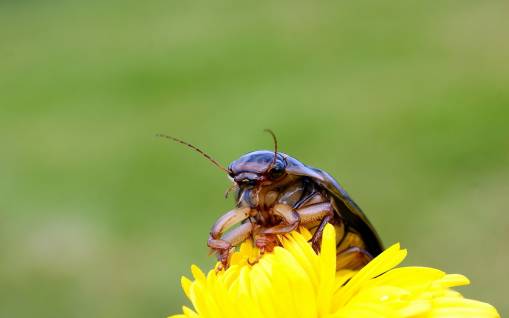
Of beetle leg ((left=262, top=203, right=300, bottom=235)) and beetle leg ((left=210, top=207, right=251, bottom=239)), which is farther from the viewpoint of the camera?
beetle leg ((left=210, top=207, right=251, bottom=239))

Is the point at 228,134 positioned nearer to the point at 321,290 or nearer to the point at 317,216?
the point at 317,216

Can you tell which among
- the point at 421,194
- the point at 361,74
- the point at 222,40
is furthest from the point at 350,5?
the point at 421,194

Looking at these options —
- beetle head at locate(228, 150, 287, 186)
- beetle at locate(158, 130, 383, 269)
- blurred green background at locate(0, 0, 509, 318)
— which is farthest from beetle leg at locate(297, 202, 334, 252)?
blurred green background at locate(0, 0, 509, 318)

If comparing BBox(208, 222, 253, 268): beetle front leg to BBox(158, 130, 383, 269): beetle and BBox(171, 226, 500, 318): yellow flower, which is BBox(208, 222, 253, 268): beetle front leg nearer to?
BBox(158, 130, 383, 269): beetle

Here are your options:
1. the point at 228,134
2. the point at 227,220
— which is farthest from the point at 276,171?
the point at 228,134

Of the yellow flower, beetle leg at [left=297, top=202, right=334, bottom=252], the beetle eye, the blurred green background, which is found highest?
the beetle eye

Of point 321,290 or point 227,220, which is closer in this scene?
point 321,290
